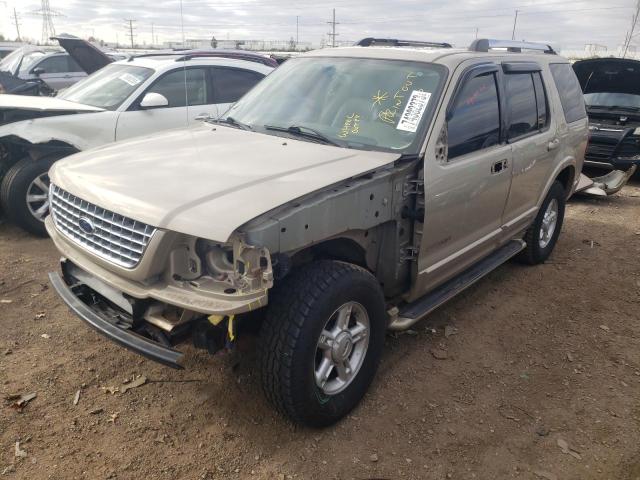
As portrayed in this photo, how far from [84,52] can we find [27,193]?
363 cm

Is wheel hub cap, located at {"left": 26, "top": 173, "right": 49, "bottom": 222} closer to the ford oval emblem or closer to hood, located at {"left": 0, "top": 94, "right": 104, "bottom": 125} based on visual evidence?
hood, located at {"left": 0, "top": 94, "right": 104, "bottom": 125}

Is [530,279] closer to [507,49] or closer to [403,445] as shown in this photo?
[507,49]

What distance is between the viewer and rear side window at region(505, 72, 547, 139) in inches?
161

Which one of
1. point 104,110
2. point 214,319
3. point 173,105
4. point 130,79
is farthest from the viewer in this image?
point 173,105

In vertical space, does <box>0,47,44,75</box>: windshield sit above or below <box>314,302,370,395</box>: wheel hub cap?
above

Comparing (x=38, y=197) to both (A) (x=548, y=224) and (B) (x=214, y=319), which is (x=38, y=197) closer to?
(B) (x=214, y=319)

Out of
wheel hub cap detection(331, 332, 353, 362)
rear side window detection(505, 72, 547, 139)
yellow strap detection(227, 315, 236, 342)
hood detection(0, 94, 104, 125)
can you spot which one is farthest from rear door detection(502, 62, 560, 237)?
hood detection(0, 94, 104, 125)

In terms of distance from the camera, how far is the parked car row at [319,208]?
2467 mm

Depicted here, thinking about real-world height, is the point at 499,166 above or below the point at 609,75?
below

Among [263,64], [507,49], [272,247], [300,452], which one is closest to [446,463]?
[300,452]

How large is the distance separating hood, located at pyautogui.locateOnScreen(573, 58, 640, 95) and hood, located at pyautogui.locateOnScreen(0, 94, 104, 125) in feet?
26.9

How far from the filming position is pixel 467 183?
3.51 metres

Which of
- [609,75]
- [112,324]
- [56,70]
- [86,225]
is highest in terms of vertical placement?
[609,75]

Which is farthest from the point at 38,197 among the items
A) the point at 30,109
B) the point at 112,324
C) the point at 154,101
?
the point at 112,324
